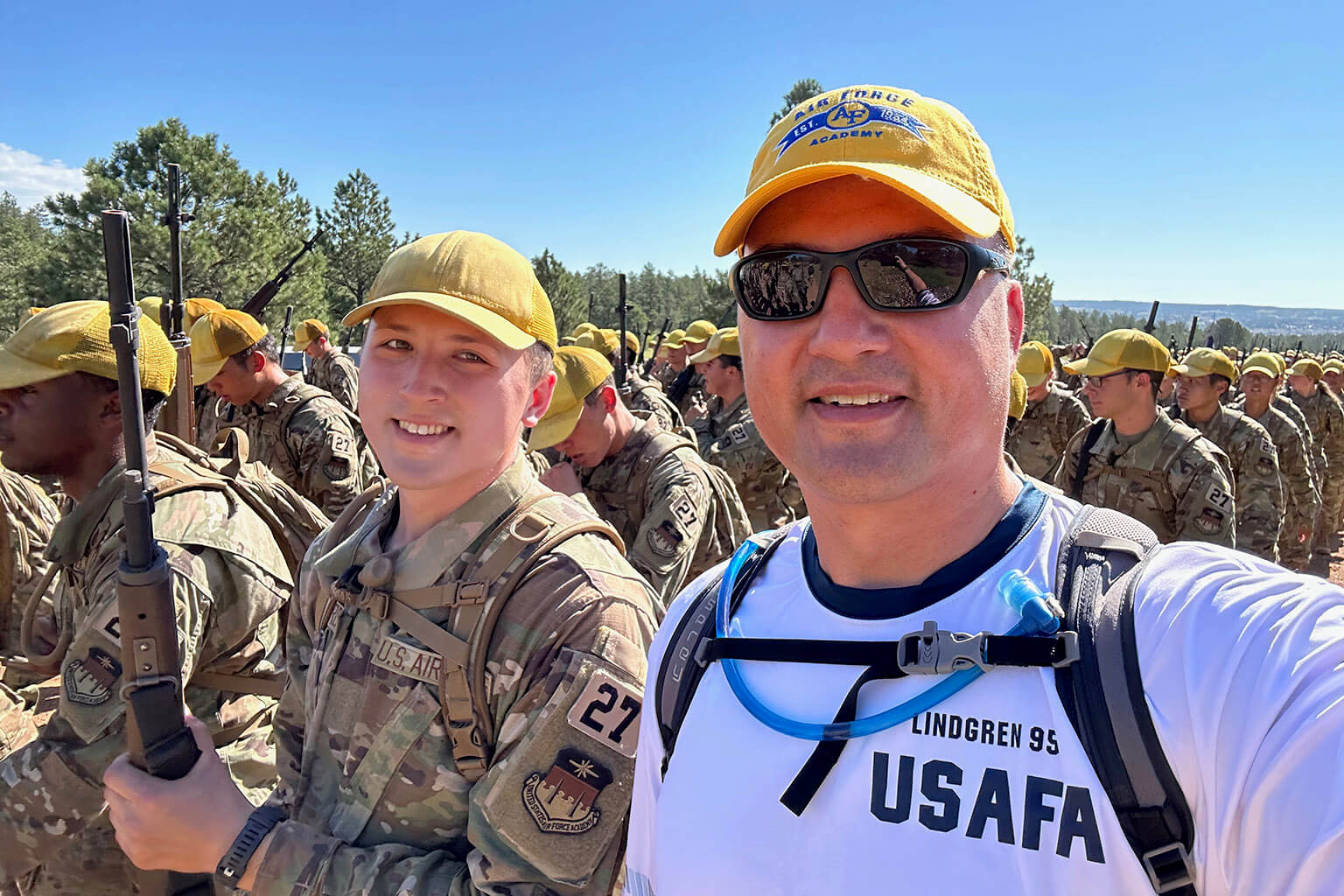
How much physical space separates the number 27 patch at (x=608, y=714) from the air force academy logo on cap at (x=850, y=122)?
112cm

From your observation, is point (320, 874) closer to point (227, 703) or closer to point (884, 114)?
point (227, 703)

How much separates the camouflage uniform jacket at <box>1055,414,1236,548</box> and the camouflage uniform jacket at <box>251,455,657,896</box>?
4815mm

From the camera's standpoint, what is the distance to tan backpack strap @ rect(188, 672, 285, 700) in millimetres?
2795

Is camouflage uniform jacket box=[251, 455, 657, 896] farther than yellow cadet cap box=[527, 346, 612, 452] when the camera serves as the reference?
No

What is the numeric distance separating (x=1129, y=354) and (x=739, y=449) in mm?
3061

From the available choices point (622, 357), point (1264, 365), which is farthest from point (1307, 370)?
point (622, 357)

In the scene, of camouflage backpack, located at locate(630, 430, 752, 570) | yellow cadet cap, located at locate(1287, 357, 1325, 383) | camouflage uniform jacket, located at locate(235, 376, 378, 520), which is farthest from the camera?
yellow cadet cap, located at locate(1287, 357, 1325, 383)

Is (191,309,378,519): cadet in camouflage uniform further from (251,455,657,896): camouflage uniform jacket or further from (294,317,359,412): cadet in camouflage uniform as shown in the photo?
(251,455,657,896): camouflage uniform jacket

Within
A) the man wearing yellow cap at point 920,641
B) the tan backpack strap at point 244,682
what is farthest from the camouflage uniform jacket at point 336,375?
the man wearing yellow cap at point 920,641

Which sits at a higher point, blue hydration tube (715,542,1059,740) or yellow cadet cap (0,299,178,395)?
→ yellow cadet cap (0,299,178,395)

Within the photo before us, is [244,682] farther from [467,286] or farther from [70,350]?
[467,286]

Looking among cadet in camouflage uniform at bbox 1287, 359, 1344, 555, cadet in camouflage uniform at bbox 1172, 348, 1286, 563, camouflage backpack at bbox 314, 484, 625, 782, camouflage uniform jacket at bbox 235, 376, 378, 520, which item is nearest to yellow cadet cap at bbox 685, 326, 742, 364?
camouflage uniform jacket at bbox 235, 376, 378, 520

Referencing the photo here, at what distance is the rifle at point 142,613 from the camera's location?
1959 millimetres

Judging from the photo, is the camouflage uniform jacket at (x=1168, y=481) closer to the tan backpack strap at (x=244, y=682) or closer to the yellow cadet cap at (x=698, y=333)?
the tan backpack strap at (x=244, y=682)
